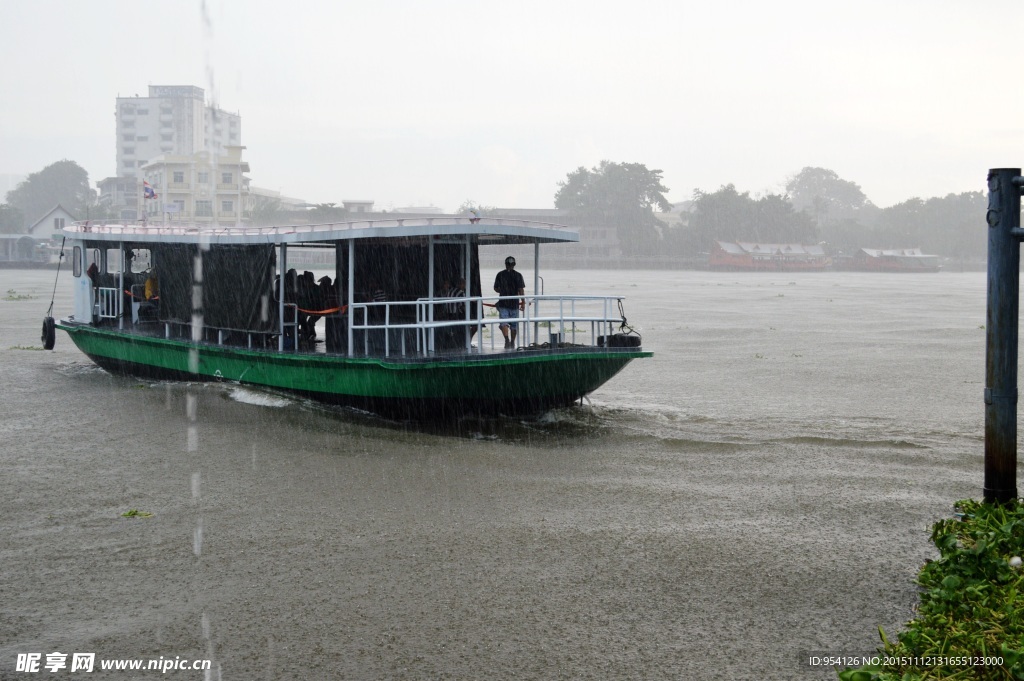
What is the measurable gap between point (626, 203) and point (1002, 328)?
93.7 meters

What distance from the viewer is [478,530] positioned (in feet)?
28.0

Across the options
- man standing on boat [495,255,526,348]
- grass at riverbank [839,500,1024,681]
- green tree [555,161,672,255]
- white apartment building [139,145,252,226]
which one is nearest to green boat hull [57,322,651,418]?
man standing on boat [495,255,526,348]

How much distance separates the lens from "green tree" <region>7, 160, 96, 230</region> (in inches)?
4941

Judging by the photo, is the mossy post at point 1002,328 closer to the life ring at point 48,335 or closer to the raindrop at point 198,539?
the raindrop at point 198,539

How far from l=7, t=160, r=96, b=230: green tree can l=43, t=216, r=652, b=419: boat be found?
11687 centimetres

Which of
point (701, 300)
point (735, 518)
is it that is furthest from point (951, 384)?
point (701, 300)

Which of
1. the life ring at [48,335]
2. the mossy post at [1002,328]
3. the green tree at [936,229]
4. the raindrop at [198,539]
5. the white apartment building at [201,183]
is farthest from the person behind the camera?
the green tree at [936,229]

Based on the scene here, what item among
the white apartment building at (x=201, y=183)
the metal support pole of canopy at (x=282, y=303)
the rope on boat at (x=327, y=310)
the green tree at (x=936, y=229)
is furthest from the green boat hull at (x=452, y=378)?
the green tree at (x=936, y=229)

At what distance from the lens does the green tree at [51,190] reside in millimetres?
125500

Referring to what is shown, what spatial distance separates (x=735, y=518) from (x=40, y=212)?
442 feet

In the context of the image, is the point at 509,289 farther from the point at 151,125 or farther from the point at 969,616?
the point at 151,125

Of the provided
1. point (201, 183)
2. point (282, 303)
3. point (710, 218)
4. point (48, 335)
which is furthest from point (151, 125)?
point (282, 303)

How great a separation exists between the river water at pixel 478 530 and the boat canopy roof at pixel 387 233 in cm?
246

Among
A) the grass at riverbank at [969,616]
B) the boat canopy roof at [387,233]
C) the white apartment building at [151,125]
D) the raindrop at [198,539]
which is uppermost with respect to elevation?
the white apartment building at [151,125]
